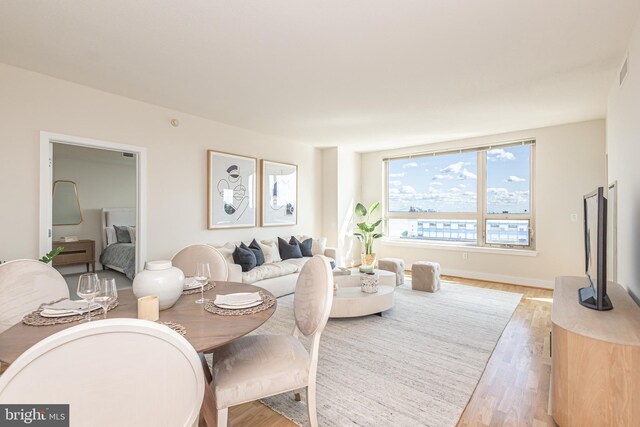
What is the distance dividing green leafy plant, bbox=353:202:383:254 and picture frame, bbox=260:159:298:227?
4.88 feet

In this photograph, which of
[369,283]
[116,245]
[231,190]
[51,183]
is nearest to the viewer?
[51,183]

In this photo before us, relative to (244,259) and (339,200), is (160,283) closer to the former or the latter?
(244,259)

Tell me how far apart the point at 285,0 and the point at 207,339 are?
196 centimetres

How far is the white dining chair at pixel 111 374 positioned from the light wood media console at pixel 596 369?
1851 millimetres

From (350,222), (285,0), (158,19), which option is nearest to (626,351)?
(285,0)

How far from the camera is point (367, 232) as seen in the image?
6367 mm

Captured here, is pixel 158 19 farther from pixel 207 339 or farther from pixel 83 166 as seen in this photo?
pixel 83 166

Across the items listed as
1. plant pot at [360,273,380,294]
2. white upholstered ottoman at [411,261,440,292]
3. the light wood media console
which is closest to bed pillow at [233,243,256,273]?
plant pot at [360,273,380,294]

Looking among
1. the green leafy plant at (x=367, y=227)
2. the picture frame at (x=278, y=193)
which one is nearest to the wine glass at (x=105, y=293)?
the picture frame at (x=278, y=193)

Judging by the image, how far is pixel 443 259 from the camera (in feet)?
19.1

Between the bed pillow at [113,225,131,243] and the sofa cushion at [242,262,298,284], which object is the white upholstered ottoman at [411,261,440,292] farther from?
the bed pillow at [113,225,131,243]

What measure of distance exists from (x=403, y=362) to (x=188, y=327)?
184 cm


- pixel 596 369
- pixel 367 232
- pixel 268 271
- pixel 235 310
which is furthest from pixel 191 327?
pixel 367 232

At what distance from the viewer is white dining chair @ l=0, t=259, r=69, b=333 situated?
1.60 metres
